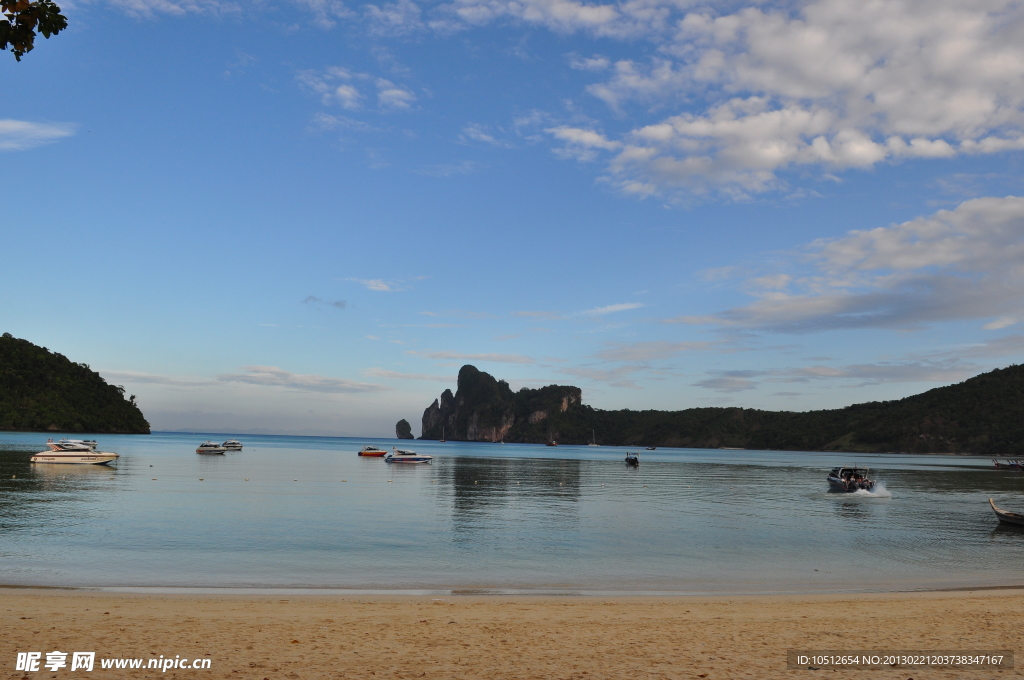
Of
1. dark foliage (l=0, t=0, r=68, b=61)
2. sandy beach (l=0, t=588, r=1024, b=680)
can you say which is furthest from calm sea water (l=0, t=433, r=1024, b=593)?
dark foliage (l=0, t=0, r=68, b=61)

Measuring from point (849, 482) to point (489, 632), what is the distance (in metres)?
69.8

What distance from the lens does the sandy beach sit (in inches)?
440

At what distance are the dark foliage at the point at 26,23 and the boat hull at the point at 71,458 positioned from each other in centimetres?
8874

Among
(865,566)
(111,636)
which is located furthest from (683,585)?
(111,636)

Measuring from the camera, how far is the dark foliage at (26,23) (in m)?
7.13

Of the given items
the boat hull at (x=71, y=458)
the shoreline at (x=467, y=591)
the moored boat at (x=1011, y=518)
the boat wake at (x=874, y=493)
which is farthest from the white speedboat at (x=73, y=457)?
the moored boat at (x=1011, y=518)

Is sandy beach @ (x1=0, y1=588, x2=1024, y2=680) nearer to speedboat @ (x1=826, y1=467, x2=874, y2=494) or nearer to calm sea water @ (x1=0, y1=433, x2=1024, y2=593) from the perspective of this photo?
calm sea water @ (x1=0, y1=433, x2=1024, y2=593)

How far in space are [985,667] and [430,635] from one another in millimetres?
10605

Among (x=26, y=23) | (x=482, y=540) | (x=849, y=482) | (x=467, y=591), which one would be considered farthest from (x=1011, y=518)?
(x=26, y=23)

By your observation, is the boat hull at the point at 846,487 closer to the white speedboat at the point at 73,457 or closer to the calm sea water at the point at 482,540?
the calm sea water at the point at 482,540

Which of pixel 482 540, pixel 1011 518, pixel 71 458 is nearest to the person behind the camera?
pixel 482 540

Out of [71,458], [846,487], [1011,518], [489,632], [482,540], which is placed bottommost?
[846,487]

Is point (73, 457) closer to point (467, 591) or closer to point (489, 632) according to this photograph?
point (467, 591)

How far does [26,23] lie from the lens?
7.40 m
